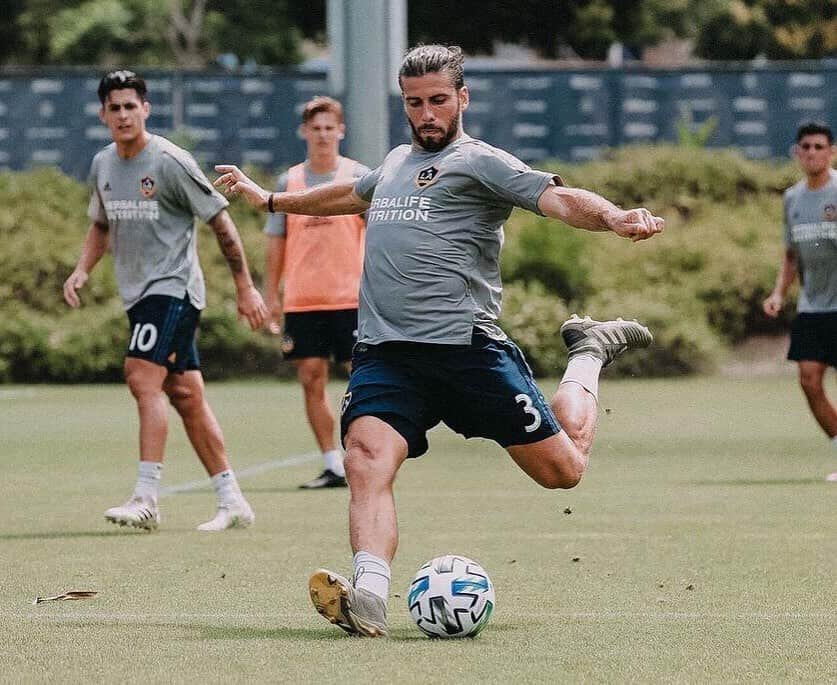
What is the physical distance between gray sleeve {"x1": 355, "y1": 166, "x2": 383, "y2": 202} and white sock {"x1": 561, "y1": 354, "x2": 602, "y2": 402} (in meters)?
1.11

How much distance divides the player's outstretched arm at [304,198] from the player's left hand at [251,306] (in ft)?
6.84

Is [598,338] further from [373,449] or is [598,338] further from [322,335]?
[322,335]

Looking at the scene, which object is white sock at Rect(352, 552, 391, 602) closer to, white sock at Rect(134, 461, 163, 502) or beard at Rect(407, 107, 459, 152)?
beard at Rect(407, 107, 459, 152)

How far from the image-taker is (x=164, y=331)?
997 cm

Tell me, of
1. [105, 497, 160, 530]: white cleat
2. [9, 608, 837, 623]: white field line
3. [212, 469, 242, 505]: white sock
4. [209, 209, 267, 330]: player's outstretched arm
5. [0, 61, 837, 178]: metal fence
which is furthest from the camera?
[0, 61, 837, 178]: metal fence

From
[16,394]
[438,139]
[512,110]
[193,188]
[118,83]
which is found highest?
[118,83]

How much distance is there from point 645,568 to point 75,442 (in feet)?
26.7

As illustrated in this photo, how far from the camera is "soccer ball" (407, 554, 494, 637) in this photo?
21.7 ft

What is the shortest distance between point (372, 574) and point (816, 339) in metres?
7.07

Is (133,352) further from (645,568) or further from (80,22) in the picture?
(80,22)

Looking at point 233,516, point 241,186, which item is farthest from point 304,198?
point 233,516

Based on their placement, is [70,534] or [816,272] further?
[816,272]

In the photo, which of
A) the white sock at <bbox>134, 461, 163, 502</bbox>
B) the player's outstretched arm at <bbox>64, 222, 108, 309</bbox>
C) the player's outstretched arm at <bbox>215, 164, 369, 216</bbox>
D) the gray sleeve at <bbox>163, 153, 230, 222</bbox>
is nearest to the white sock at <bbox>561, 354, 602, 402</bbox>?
the player's outstretched arm at <bbox>215, 164, 369, 216</bbox>

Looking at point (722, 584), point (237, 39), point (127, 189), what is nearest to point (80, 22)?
point (237, 39)
